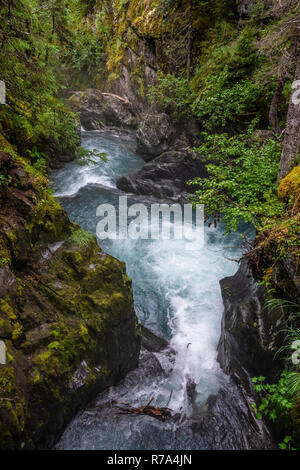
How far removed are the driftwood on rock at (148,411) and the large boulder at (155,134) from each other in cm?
1195

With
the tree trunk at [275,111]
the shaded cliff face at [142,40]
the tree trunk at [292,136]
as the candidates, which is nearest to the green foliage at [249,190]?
the tree trunk at [292,136]

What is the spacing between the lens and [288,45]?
23.5ft

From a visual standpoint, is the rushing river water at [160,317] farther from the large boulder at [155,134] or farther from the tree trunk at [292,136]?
the tree trunk at [292,136]

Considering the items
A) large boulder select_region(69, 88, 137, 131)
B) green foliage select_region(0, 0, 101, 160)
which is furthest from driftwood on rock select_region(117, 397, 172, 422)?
large boulder select_region(69, 88, 137, 131)

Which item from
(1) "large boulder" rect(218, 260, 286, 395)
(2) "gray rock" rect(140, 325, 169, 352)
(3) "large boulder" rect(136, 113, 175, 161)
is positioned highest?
(3) "large boulder" rect(136, 113, 175, 161)

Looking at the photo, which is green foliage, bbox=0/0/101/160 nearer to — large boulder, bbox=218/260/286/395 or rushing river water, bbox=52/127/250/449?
rushing river water, bbox=52/127/250/449

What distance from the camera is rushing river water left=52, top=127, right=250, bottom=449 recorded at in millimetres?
3611

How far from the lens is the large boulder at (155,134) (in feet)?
42.8

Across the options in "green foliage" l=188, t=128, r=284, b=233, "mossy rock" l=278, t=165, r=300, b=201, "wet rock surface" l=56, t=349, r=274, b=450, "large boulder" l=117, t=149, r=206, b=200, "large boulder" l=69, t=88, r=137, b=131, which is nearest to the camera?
"wet rock surface" l=56, t=349, r=274, b=450

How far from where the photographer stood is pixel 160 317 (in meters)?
6.59

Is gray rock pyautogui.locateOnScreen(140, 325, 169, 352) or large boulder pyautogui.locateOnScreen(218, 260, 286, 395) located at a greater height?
large boulder pyautogui.locateOnScreen(218, 260, 286, 395)

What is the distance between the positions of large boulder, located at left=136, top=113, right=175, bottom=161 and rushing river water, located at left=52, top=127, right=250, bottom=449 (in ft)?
9.59

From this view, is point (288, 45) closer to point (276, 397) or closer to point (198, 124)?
point (198, 124)

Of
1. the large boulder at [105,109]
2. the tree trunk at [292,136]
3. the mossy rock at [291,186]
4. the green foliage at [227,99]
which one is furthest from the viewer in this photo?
the large boulder at [105,109]
